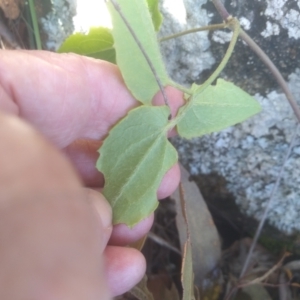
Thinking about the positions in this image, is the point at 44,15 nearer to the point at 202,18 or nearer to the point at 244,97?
the point at 202,18

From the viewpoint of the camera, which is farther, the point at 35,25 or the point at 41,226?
the point at 35,25

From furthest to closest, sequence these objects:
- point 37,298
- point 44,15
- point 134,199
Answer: point 44,15 → point 134,199 → point 37,298

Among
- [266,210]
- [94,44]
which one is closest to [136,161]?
[94,44]

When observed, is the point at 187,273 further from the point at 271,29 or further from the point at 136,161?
the point at 271,29

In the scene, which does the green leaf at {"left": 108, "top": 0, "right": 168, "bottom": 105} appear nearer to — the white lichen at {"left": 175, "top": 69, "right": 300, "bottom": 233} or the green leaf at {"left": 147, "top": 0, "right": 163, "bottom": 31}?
the green leaf at {"left": 147, "top": 0, "right": 163, "bottom": 31}

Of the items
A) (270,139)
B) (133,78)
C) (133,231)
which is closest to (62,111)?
(133,78)

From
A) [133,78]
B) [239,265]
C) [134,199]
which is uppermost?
[133,78]
